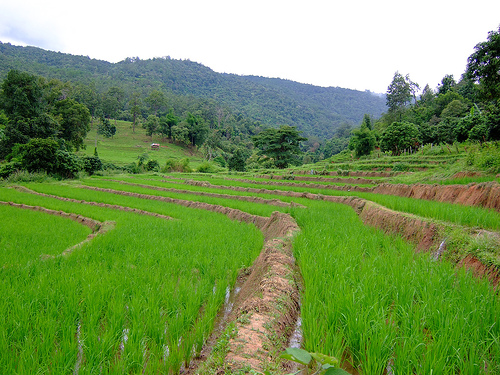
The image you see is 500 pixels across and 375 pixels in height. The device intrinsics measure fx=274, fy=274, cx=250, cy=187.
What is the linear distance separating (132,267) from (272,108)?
11979cm

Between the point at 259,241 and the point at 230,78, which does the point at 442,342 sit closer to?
the point at 259,241

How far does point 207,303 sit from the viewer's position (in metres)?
3.03

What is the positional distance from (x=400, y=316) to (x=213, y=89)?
14389cm

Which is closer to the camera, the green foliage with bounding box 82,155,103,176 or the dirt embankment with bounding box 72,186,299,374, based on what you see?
the dirt embankment with bounding box 72,186,299,374

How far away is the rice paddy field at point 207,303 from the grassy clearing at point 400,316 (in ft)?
0.04

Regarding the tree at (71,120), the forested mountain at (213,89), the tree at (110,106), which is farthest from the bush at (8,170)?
the forested mountain at (213,89)

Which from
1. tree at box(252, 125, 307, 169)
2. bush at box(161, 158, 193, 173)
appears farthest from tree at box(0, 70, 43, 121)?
tree at box(252, 125, 307, 169)

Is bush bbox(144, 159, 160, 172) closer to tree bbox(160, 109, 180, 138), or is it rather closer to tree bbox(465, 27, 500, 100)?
tree bbox(160, 109, 180, 138)

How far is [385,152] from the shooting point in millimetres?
31109

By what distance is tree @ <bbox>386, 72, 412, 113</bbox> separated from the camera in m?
44.3

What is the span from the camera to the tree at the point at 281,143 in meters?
31.2

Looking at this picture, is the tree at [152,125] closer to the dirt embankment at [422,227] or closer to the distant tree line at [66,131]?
the distant tree line at [66,131]

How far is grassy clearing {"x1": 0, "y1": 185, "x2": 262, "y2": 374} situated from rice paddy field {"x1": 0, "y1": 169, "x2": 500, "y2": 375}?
0.04 feet

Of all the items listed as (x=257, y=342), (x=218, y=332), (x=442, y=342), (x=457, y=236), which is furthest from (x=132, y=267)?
(x=457, y=236)
